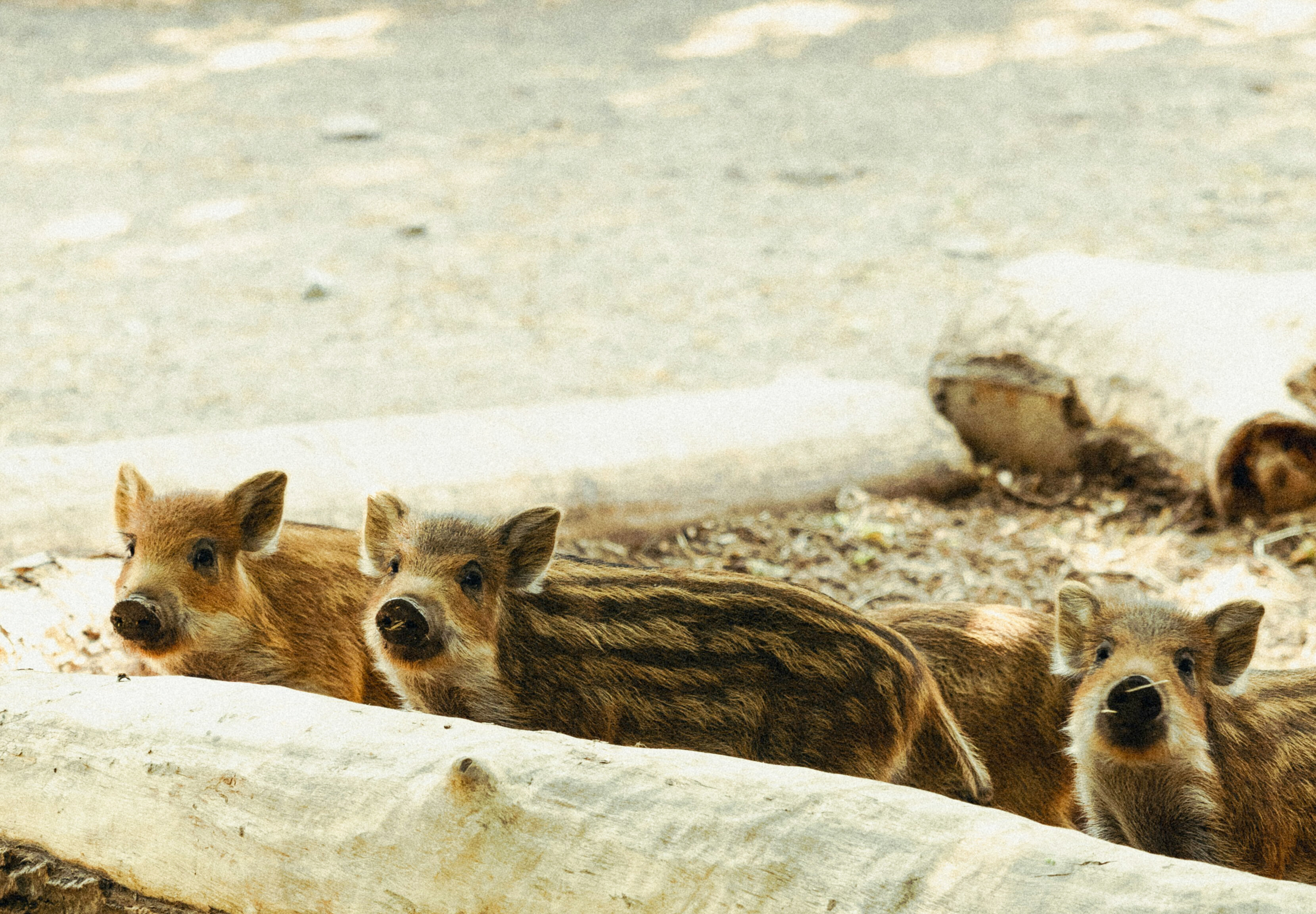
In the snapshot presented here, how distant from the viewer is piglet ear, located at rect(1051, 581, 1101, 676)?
3.50m

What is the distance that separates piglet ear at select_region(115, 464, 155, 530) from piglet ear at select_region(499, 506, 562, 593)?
1.11 meters

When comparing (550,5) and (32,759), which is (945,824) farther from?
(550,5)

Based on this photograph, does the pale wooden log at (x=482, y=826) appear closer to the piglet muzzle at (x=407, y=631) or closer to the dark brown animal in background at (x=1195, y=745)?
the piglet muzzle at (x=407, y=631)

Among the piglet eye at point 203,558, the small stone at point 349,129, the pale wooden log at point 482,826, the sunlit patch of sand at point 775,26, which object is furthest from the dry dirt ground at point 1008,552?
the sunlit patch of sand at point 775,26

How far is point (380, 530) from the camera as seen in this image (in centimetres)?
357

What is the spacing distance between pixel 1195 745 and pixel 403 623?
1972 millimetres

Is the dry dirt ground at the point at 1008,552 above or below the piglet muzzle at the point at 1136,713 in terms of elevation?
below

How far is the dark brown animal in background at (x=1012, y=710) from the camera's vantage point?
3693mm

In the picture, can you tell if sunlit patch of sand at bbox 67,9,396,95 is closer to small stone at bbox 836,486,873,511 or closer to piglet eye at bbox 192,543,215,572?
small stone at bbox 836,486,873,511

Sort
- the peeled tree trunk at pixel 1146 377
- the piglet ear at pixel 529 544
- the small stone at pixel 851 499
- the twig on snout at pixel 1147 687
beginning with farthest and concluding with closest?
the small stone at pixel 851 499 → the peeled tree trunk at pixel 1146 377 → the piglet ear at pixel 529 544 → the twig on snout at pixel 1147 687

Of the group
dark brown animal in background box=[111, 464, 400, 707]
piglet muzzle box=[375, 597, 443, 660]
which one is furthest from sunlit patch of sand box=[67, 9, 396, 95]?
piglet muzzle box=[375, 597, 443, 660]

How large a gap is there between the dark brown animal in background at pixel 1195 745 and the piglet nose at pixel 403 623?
1.69 metres

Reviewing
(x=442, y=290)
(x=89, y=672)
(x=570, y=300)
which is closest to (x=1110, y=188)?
(x=570, y=300)

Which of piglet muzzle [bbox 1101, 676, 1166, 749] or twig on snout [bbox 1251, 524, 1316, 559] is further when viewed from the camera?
twig on snout [bbox 1251, 524, 1316, 559]
